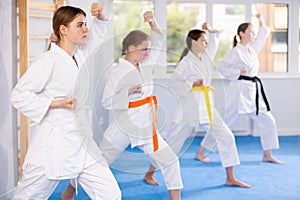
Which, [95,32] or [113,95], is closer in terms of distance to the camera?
[113,95]

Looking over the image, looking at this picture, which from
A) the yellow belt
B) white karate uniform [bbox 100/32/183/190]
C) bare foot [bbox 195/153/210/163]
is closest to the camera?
white karate uniform [bbox 100/32/183/190]

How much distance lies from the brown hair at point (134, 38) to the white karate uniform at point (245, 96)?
101 inches

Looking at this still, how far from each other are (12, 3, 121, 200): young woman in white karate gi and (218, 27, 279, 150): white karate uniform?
2754 mm

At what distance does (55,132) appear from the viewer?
2795mm

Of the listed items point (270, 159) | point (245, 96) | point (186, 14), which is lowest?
point (270, 159)

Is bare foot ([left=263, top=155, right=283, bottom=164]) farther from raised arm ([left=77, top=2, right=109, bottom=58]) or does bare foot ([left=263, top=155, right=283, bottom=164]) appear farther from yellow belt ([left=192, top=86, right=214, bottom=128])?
raised arm ([left=77, top=2, right=109, bottom=58])

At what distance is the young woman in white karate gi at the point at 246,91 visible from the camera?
5348mm

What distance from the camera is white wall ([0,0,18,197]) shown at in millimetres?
3850

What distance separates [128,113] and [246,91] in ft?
8.75

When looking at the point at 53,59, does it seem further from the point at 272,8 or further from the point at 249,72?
the point at 272,8

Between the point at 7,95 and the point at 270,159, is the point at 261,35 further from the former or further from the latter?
the point at 7,95

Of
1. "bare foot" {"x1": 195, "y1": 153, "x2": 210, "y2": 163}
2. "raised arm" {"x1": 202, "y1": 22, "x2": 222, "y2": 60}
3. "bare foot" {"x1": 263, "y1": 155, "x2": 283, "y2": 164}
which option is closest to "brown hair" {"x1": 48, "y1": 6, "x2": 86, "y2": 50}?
"raised arm" {"x1": 202, "y1": 22, "x2": 222, "y2": 60}

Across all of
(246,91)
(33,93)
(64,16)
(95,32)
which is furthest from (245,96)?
(33,93)

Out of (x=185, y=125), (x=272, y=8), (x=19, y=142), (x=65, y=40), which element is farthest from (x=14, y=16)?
(x=272, y=8)
